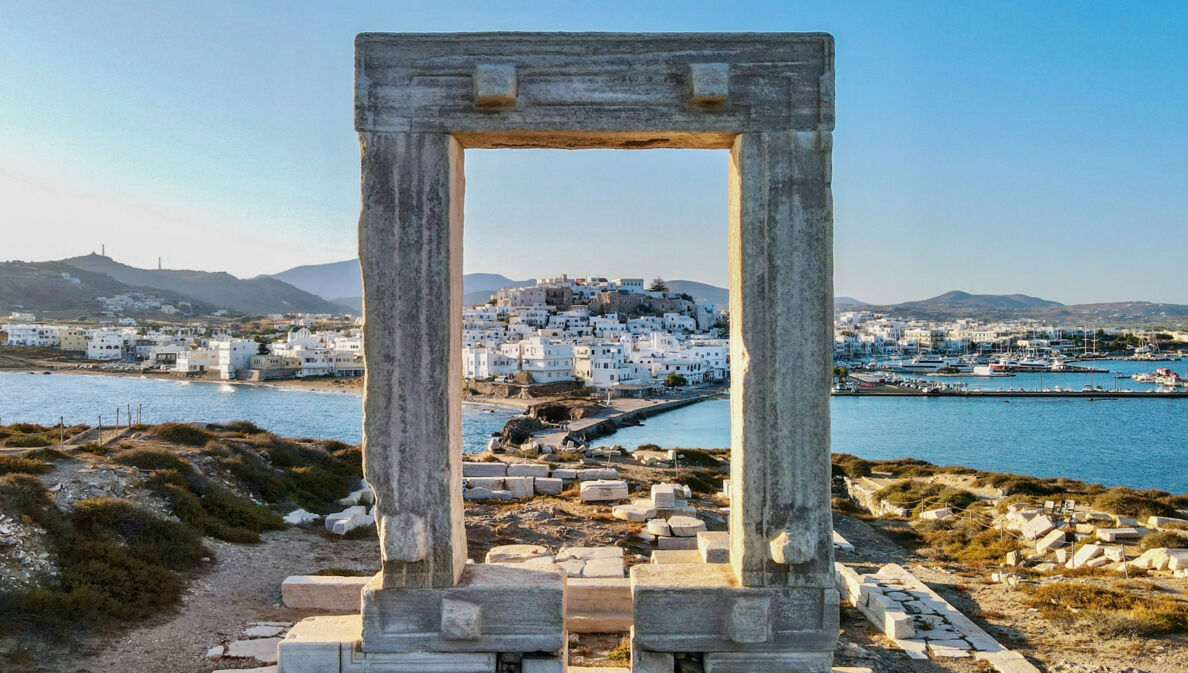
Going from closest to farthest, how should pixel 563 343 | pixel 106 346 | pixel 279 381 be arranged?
pixel 563 343, pixel 279 381, pixel 106 346

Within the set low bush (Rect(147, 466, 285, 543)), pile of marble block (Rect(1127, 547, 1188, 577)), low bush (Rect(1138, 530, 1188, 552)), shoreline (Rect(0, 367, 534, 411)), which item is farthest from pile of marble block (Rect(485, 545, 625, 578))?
shoreline (Rect(0, 367, 534, 411))

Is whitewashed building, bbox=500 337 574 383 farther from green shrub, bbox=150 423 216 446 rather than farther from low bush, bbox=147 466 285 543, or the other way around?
low bush, bbox=147 466 285 543

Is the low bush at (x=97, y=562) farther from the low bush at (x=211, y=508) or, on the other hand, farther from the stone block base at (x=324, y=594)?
the stone block base at (x=324, y=594)

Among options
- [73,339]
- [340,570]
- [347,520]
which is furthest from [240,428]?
[73,339]

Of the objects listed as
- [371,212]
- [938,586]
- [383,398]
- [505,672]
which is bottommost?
[938,586]

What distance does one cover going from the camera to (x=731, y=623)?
4414 millimetres

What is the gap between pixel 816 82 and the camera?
14.6 feet

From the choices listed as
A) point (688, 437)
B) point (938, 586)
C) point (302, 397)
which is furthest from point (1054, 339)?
point (938, 586)

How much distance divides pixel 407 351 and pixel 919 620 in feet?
21.0

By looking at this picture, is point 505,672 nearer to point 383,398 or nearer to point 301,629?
point 301,629

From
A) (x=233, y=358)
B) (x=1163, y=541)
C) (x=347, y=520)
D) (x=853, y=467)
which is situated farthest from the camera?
(x=233, y=358)

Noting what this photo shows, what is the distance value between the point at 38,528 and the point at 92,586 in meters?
1.50

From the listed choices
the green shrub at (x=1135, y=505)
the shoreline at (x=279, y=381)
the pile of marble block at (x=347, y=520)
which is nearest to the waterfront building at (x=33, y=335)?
the shoreline at (x=279, y=381)

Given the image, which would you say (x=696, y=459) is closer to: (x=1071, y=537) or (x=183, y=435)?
(x=1071, y=537)
